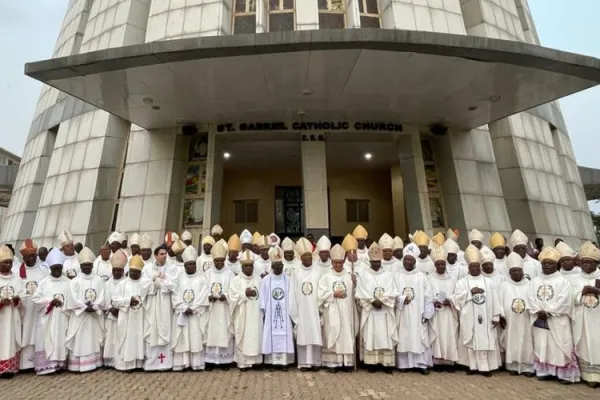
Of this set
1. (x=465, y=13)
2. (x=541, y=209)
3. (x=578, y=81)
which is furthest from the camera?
(x=465, y=13)

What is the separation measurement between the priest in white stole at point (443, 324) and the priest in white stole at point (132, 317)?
4455 millimetres

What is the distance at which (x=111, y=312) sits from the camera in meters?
6.57

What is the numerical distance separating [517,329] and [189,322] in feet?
16.4

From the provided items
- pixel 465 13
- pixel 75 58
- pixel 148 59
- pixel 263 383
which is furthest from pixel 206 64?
pixel 465 13

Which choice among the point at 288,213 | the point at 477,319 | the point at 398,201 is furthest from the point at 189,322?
the point at 398,201

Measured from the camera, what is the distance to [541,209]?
13898mm

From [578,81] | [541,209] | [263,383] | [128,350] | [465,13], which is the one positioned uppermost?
[465,13]

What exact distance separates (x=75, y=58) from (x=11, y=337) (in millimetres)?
5665

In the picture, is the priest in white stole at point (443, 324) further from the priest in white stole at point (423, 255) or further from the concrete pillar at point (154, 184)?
the concrete pillar at point (154, 184)

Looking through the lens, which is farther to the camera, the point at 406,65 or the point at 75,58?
the point at 406,65

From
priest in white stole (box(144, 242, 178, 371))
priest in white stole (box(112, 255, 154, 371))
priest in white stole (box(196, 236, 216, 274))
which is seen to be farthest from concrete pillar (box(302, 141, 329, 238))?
priest in white stole (box(112, 255, 154, 371))

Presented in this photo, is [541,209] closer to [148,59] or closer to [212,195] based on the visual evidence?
[212,195]

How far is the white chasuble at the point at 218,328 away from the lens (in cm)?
654

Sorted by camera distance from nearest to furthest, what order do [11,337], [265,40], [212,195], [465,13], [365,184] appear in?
[11,337] → [265,40] → [212,195] → [465,13] → [365,184]
